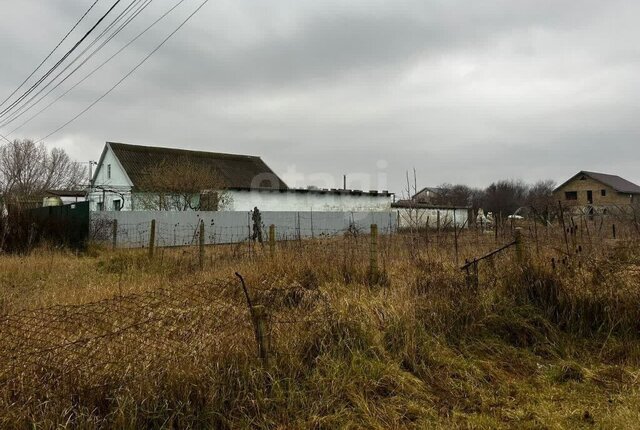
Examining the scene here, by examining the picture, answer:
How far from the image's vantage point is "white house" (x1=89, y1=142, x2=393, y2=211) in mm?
28297

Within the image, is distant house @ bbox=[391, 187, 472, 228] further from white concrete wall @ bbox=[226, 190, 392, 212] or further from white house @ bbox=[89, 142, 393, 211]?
white house @ bbox=[89, 142, 393, 211]

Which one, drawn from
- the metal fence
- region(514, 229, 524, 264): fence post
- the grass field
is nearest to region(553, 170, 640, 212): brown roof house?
the metal fence

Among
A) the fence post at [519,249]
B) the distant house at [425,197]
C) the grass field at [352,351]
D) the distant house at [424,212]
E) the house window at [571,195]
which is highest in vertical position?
the house window at [571,195]

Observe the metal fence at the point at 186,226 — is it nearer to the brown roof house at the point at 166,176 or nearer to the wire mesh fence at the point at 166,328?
the brown roof house at the point at 166,176

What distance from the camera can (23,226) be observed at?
1339 centimetres

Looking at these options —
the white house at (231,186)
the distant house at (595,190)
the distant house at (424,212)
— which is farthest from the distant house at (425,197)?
the distant house at (595,190)

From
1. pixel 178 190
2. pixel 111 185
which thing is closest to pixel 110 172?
pixel 111 185

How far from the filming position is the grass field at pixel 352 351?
288 centimetres

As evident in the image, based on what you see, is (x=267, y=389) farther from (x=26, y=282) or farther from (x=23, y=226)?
(x=23, y=226)

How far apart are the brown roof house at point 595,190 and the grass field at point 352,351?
55.8 m

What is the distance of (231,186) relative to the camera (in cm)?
2869

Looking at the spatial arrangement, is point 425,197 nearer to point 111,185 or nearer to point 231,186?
point 231,186

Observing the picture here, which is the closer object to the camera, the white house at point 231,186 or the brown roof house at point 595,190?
the white house at point 231,186

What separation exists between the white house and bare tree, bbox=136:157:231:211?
1.78 metres
